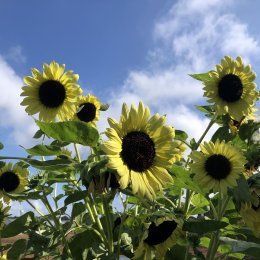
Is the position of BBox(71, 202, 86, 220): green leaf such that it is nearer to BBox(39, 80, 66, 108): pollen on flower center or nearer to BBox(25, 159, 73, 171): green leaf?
BBox(39, 80, 66, 108): pollen on flower center

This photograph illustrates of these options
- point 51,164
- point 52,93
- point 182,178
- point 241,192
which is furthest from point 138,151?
point 52,93

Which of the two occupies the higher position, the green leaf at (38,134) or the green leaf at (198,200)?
the green leaf at (38,134)

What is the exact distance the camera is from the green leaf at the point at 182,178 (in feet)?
6.17

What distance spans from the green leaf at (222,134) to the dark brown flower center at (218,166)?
0.61 ft

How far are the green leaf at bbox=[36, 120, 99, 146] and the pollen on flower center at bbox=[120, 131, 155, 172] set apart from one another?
0.15m

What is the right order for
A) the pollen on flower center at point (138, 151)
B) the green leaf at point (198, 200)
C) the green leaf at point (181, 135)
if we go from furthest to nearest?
the green leaf at point (198, 200) → the green leaf at point (181, 135) → the pollen on flower center at point (138, 151)

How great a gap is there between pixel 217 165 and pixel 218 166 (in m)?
0.02

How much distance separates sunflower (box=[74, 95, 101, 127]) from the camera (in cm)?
284

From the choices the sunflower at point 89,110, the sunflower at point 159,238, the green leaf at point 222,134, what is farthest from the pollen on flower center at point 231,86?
the sunflower at point 159,238

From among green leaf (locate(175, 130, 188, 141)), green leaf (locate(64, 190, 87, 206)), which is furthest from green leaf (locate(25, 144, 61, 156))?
green leaf (locate(175, 130, 188, 141))

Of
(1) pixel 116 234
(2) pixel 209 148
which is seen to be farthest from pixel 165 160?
(1) pixel 116 234

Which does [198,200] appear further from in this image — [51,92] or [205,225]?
[51,92]

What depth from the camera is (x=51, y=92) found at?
2547mm

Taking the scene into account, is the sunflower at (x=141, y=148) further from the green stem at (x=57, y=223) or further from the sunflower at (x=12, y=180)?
the sunflower at (x=12, y=180)
